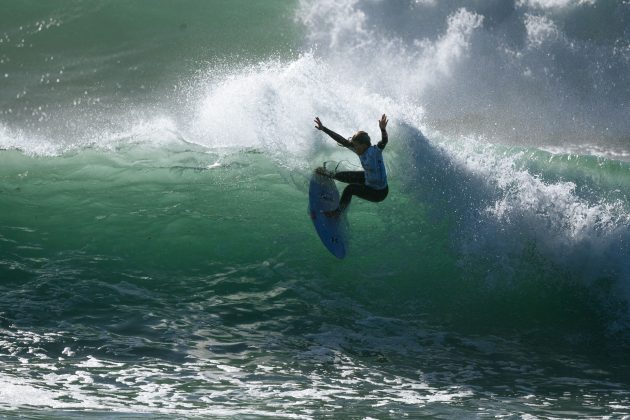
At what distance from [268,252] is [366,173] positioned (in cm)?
178

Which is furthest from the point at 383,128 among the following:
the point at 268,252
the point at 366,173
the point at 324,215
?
the point at 268,252

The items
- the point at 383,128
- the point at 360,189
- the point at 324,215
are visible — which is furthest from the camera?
the point at 324,215

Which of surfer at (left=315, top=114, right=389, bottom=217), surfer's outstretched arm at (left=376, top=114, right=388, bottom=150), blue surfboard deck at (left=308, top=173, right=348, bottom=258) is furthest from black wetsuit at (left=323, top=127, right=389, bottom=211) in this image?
surfer's outstretched arm at (left=376, top=114, right=388, bottom=150)

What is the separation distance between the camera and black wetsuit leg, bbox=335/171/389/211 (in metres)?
7.83

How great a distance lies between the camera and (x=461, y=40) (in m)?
16.8

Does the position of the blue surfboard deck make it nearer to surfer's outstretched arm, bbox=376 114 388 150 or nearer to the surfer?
the surfer

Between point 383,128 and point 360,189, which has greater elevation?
point 383,128

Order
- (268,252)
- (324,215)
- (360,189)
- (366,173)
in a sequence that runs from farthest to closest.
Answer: (268,252)
(324,215)
(360,189)
(366,173)

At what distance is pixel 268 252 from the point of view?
8977 mm

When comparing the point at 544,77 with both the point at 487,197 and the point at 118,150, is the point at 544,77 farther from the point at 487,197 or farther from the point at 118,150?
the point at 118,150

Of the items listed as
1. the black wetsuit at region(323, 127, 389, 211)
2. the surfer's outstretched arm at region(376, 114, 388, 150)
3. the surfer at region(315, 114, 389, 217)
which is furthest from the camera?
the black wetsuit at region(323, 127, 389, 211)

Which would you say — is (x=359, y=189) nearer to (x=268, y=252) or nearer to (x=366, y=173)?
(x=366, y=173)

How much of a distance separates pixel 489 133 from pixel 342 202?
801 centimetres

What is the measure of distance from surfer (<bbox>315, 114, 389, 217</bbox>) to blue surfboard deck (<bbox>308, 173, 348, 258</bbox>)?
22cm
